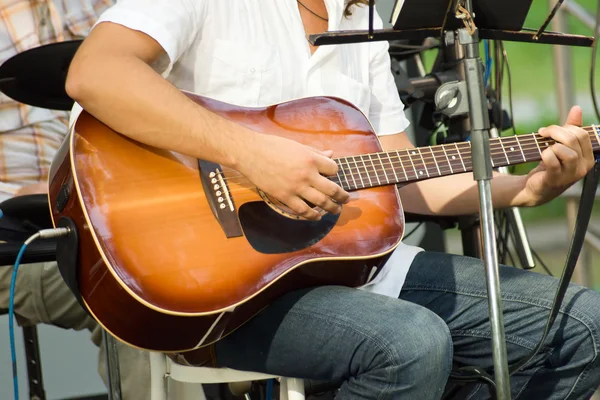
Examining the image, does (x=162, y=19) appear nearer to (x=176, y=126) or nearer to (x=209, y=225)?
(x=176, y=126)

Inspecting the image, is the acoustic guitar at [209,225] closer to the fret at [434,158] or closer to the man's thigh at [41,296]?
the fret at [434,158]

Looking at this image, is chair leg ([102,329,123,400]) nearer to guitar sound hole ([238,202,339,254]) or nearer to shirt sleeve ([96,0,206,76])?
guitar sound hole ([238,202,339,254])

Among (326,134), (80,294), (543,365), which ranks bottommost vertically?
(543,365)

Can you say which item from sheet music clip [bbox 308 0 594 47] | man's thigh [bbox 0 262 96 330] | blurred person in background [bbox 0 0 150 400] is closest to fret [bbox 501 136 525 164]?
sheet music clip [bbox 308 0 594 47]

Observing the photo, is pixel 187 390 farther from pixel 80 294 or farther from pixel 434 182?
pixel 434 182

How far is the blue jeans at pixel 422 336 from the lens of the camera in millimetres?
1304

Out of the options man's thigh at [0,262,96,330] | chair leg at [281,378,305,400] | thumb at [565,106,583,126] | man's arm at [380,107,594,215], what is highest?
thumb at [565,106,583,126]

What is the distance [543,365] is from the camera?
1.58 m

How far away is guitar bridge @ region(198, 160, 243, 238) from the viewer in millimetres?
1390

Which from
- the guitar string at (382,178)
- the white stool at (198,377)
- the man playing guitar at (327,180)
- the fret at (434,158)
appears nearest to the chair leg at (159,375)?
the white stool at (198,377)

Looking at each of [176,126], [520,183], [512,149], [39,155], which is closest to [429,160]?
[512,149]

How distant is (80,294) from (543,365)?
2.98 feet

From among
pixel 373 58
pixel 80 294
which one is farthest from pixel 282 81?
pixel 80 294

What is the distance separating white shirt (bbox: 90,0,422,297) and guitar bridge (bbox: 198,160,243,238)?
20 centimetres
